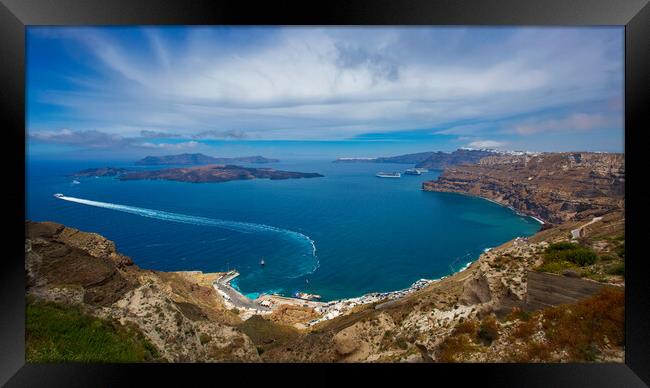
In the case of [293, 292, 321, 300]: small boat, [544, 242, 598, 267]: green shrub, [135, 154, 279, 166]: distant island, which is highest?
[135, 154, 279, 166]: distant island

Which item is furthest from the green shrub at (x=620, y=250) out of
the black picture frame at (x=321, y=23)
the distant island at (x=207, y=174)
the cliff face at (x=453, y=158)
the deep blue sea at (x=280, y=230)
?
the cliff face at (x=453, y=158)

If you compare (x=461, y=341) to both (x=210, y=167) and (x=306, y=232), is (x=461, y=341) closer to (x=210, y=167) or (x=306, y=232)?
(x=306, y=232)

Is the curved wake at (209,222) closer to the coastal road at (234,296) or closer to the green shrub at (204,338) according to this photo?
the coastal road at (234,296)

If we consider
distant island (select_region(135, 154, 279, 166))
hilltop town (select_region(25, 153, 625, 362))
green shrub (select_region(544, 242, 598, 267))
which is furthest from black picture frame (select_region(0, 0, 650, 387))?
distant island (select_region(135, 154, 279, 166))

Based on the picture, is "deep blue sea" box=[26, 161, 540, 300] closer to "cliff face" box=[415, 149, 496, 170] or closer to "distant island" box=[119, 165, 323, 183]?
"distant island" box=[119, 165, 323, 183]

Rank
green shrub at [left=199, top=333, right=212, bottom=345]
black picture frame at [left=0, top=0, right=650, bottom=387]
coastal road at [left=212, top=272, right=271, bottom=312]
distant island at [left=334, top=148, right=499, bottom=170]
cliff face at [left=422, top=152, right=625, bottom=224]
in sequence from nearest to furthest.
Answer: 1. black picture frame at [left=0, top=0, right=650, bottom=387]
2. green shrub at [left=199, top=333, right=212, bottom=345]
3. coastal road at [left=212, top=272, right=271, bottom=312]
4. cliff face at [left=422, top=152, right=625, bottom=224]
5. distant island at [left=334, top=148, right=499, bottom=170]

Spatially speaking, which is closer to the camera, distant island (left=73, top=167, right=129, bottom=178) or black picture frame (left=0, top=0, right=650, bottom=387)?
black picture frame (left=0, top=0, right=650, bottom=387)

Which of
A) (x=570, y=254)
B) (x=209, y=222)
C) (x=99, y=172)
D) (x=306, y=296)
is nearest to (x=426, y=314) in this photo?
(x=570, y=254)

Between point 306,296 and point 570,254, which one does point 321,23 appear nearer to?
point 570,254
